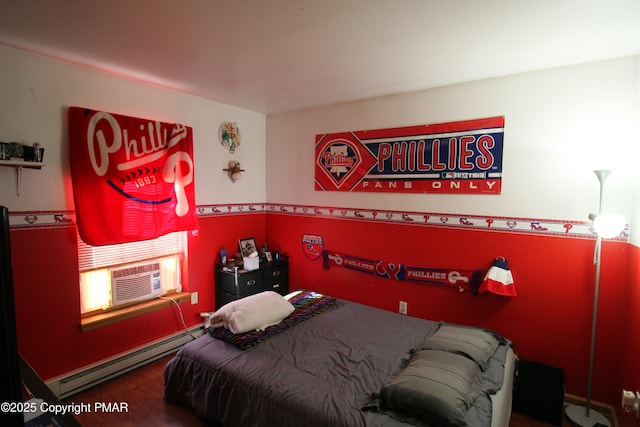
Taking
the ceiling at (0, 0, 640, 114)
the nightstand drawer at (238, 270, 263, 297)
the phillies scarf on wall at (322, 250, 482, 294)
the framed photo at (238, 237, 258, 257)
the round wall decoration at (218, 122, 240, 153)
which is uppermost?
the ceiling at (0, 0, 640, 114)

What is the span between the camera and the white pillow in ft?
8.19

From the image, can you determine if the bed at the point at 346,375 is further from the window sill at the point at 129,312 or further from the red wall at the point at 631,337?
the window sill at the point at 129,312

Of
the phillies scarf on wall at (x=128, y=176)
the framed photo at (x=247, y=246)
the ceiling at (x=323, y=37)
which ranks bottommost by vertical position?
the framed photo at (x=247, y=246)

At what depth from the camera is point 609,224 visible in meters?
2.09

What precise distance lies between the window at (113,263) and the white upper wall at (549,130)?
2.27 meters

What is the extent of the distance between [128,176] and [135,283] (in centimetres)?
98

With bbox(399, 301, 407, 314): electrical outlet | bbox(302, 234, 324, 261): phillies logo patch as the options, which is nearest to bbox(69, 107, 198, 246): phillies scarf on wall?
bbox(302, 234, 324, 261): phillies logo patch

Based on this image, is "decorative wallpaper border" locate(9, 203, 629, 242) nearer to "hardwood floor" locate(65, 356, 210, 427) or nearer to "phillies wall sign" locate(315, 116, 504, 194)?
"phillies wall sign" locate(315, 116, 504, 194)

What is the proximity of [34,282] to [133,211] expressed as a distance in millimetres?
833

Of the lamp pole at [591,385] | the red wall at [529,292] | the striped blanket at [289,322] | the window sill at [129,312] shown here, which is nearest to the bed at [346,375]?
the striped blanket at [289,322]

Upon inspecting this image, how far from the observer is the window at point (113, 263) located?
275 cm

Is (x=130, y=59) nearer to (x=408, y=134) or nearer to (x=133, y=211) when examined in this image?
(x=133, y=211)

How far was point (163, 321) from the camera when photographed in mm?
3221

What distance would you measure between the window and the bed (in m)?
1.00
